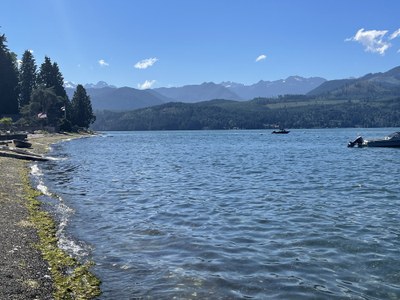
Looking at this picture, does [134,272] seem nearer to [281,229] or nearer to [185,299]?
[185,299]

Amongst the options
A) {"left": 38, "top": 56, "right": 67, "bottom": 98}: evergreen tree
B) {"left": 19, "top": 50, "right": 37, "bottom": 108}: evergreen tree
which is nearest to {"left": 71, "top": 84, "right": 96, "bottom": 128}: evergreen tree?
{"left": 38, "top": 56, "right": 67, "bottom": 98}: evergreen tree

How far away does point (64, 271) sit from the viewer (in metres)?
14.2

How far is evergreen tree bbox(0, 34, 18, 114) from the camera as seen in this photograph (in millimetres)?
152750

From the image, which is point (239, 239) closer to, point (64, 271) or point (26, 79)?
point (64, 271)

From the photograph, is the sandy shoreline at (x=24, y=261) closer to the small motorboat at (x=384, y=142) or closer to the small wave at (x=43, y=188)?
the small wave at (x=43, y=188)

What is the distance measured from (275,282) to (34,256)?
29.1 ft

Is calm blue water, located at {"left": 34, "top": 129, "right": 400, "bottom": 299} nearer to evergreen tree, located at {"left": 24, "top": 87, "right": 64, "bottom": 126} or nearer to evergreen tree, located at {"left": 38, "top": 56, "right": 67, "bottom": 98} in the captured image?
evergreen tree, located at {"left": 24, "top": 87, "right": 64, "bottom": 126}

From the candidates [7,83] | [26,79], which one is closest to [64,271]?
[7,83]

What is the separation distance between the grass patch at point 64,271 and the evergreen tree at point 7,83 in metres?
149

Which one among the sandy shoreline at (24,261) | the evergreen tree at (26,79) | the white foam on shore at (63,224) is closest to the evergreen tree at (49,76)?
the evergreen tree at (26,79)

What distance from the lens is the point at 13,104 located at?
513 feet

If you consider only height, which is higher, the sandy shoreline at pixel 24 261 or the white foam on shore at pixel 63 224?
the sandy shoreline at pixel 24 261

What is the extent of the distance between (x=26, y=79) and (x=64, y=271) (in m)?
175

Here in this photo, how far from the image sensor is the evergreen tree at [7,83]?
152750 millimetres
